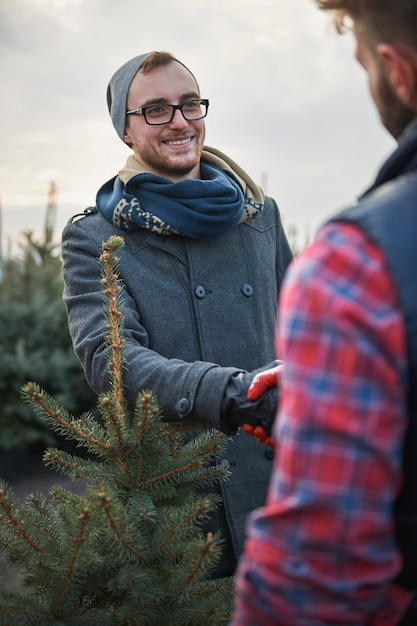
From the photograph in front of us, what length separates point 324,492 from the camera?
0.95 m

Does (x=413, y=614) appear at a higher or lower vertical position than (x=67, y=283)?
lower

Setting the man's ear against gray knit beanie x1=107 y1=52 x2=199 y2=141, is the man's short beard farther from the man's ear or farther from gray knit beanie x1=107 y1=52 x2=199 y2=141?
gray knit beanie x1=107 y1=52 x2=199 y2=141

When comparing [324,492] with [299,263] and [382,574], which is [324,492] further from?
[299,263]

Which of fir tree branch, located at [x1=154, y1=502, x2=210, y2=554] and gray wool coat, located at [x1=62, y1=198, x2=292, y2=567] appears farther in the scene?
gray wool coat, located at [x1=62, y1=198, x2=292, y2=567]

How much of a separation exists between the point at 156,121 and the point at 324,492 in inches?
89.1

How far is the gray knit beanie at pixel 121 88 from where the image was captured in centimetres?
300

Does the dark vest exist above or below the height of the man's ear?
below

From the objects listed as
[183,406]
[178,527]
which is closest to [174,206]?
[183,406]

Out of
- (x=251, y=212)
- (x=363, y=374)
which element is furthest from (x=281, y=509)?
(x=251, y=212)

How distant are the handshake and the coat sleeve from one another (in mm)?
32

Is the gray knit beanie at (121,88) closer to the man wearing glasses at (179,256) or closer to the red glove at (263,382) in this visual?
the man wearing glasses at (179,256)

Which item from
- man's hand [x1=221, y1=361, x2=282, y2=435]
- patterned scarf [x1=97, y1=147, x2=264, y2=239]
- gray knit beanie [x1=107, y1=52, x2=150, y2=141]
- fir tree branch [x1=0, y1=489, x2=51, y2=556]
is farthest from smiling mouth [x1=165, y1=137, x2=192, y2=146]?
fir tree branch [x1=0, y1=489, x2=51, y2=556]

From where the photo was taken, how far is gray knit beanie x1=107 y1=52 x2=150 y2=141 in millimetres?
2998

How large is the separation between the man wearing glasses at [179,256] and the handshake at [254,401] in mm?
557
